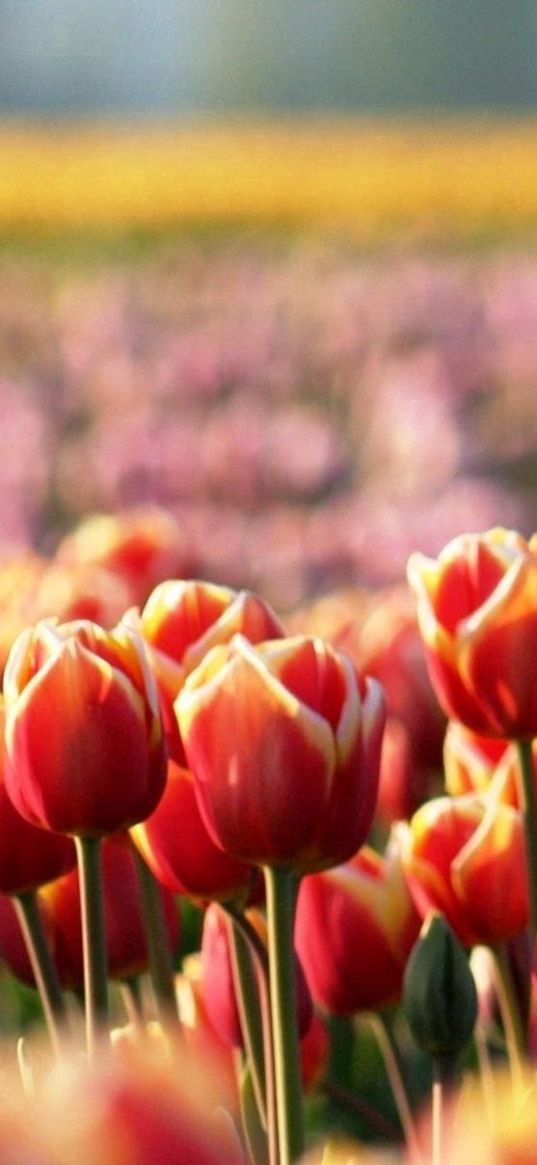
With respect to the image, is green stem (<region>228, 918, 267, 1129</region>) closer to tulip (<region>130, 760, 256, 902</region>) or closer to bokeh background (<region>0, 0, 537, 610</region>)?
tulip (<region>130, 760, 256, 902</region>)

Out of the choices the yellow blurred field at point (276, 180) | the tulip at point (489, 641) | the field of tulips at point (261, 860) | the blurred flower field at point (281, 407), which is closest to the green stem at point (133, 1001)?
the field of tulips at point (261, 860)

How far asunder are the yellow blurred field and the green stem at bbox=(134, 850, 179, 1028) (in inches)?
119

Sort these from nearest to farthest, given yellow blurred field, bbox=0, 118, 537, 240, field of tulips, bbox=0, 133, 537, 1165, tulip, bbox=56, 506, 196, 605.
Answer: field of tulips, bbox=0, 133, 537, 1165, tulip, bbox=56, 506, 196, 605, yellow blurred field, bbox=0, 118, 537, 240

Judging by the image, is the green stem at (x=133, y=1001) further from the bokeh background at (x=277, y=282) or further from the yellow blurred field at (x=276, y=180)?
the yellow blurred field at (x=276, y=180)

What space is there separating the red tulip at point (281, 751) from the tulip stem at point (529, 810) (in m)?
0.05

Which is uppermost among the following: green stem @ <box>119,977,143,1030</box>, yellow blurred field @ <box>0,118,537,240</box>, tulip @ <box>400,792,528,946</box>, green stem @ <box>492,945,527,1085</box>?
yellow blurred field @ <box>0,118,537,240</box>

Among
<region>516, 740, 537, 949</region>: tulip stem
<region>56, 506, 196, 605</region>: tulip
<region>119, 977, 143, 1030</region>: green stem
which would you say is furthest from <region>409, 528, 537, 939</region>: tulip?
<region>56, 506, 196, 605</region>: tulip

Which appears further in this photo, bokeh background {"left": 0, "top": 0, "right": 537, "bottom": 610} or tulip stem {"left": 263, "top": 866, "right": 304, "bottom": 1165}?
bokeh background {"left": 0, "top": 0, "right": 537, "bottom": 610}

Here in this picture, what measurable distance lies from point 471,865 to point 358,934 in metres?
0.03

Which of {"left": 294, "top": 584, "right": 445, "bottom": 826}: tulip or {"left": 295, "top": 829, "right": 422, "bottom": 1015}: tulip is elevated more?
{"left": 294, "top": 584, "right": 445, "bottom": 826}: tulip

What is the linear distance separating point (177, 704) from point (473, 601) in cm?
10

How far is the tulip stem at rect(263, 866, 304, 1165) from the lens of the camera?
354mm

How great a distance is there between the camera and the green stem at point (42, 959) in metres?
0.42

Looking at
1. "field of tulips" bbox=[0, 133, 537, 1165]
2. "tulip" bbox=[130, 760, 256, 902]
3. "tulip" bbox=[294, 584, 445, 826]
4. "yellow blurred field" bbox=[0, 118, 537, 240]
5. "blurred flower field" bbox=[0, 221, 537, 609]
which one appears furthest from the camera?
"yellow blurred field" bbox=[0, 118, 537, 240]
